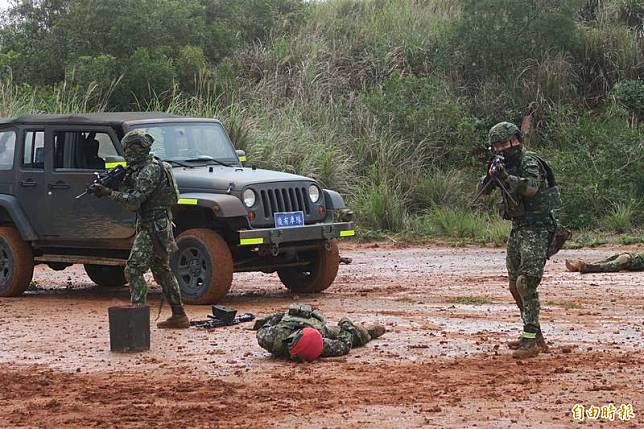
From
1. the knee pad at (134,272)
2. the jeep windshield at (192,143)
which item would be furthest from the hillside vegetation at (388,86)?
the knee pad at (134,272)

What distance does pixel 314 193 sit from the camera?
42.6 feet

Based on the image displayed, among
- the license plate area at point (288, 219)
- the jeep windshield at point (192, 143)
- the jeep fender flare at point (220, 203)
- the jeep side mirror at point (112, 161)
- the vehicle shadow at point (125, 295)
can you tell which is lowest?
the vehicle shadow at point (125, 295)

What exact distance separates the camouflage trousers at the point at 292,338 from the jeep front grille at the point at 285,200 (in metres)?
3.09

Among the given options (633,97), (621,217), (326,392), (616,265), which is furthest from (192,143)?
(633,97)

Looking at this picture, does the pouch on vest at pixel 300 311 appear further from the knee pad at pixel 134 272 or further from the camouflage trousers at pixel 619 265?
the camouflage trousers at pixel 619 265

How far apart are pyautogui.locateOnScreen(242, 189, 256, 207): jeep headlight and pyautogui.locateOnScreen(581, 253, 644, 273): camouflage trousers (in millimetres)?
4234

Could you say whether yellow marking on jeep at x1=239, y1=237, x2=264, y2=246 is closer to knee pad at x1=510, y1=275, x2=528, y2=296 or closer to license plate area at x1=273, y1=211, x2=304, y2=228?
license plate area at x1=273, y1=211, x2=304, y2=228

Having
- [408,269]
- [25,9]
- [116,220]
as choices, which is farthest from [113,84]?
[116,220]

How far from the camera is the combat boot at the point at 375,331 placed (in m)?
9.85

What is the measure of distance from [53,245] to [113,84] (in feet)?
34.6

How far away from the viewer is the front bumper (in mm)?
11992

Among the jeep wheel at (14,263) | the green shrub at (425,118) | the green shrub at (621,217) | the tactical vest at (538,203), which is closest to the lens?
the tactical vest at (538,203)

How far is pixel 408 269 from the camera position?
51.6ft

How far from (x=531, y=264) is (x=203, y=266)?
4.08 m
